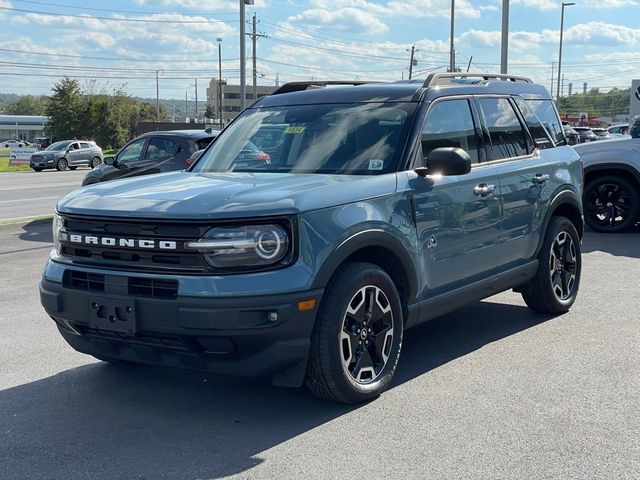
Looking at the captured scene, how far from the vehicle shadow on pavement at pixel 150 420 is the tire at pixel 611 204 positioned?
752 centimetres

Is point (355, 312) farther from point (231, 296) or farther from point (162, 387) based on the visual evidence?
point (162, 387)

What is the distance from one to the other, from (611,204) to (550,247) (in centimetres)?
652

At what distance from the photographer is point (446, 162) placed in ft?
16.5

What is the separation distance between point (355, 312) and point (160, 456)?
4.46 feet

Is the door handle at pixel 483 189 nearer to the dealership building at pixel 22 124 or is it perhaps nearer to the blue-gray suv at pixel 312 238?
the blue-gray suv at pixel 312 238

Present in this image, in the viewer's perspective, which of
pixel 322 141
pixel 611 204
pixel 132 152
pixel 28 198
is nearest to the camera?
pixel 322 141

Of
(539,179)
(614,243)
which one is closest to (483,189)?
(539,179)

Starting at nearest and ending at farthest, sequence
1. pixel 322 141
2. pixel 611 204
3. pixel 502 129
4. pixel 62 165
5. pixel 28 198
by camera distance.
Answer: pixel 322 141, pixel 502 129, pixel 611 204, pixel 28 198, pixel 62 165

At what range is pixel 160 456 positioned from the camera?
400 centimetres

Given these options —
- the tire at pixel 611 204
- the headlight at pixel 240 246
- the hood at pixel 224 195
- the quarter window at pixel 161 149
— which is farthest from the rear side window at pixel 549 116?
the quarter window at pixel 161 149

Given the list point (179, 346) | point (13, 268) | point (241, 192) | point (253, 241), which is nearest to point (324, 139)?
point (241, 192)

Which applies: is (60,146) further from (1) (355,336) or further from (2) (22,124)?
(2) (22,124)

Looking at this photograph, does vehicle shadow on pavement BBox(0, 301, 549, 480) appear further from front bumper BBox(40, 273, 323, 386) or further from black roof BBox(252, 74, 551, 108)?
black roof BBox(252, 74, 551, 108)

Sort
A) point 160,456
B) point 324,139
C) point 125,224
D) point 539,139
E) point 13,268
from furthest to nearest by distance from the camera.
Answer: point 13,268 < point 539,139 < point 324,139 < point 125,224 < point 160,456
